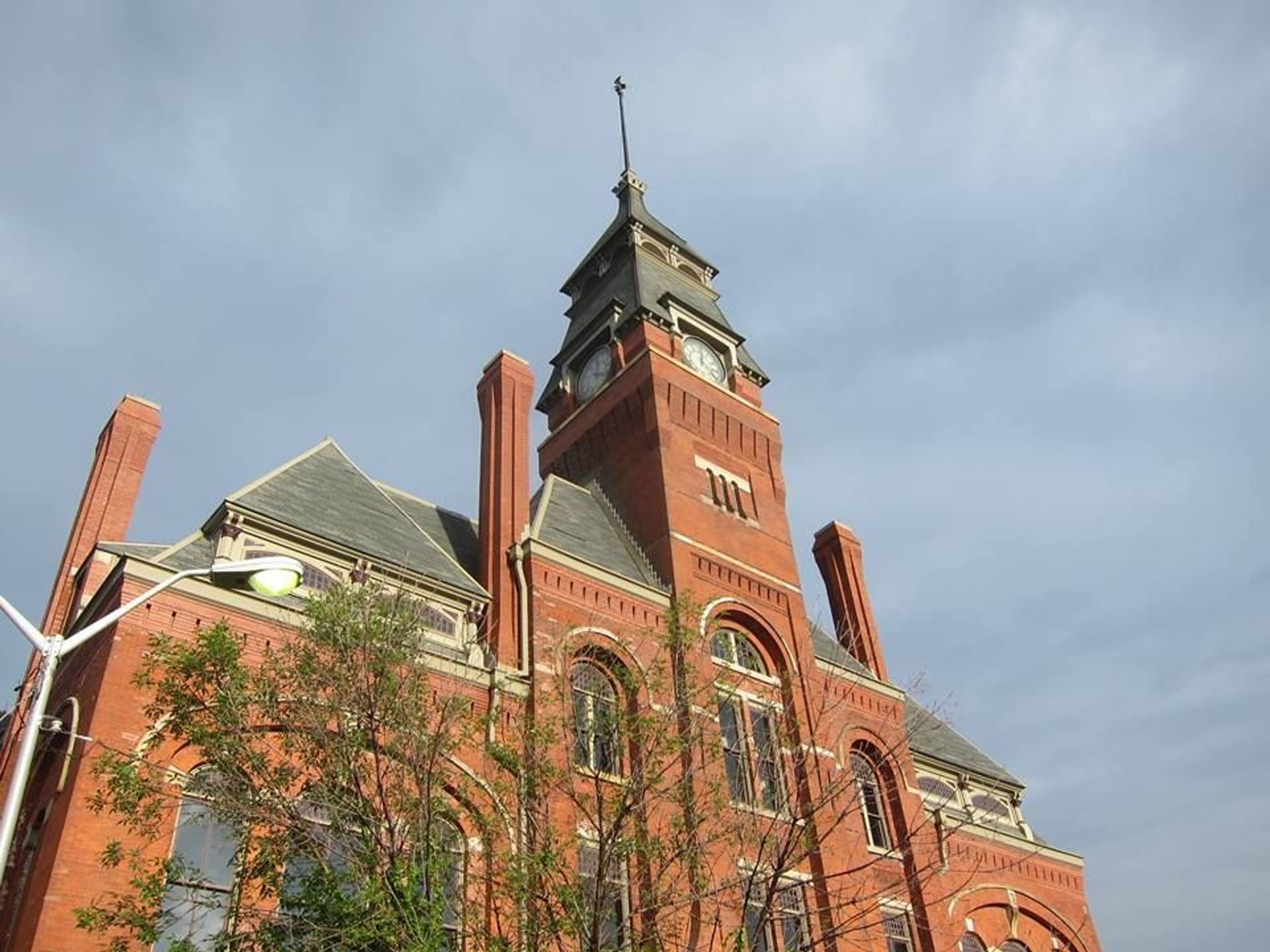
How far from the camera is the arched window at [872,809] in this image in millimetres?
23656

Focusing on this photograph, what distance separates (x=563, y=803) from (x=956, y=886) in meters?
12.7

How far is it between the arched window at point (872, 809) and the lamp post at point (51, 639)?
679 inches

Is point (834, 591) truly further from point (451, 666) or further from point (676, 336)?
point (451, 666)

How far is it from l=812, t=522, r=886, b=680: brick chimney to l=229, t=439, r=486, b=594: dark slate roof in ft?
41.8

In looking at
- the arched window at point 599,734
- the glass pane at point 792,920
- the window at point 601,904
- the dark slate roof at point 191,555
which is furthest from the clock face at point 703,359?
the window at point 601,904

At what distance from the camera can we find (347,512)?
20062mm

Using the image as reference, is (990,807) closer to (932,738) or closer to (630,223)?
(932,738)

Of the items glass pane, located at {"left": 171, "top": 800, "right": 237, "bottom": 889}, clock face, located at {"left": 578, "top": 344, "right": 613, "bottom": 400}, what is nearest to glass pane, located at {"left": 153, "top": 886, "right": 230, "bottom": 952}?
glass pane, located at {"left": 171, "top": 800, "right": 237, "bottom": 889}

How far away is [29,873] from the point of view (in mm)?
13664

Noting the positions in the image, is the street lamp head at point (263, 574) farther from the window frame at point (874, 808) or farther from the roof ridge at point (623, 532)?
the window frame at point (874, 808)

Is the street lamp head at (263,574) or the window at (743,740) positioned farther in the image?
the window at (743,740)

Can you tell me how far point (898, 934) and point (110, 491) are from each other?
18.2 m

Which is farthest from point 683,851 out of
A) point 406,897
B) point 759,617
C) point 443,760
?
point 759,617

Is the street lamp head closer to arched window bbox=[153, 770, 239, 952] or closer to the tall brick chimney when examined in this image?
arched window bbox=[153, 770, 239, 952]
